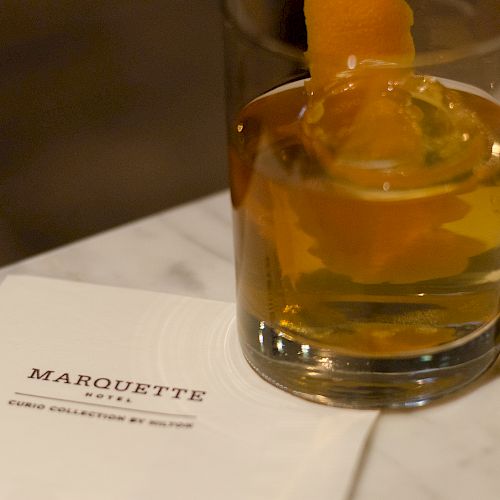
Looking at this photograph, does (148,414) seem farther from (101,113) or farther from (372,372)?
(101,113)

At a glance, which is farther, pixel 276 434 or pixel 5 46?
pixel 5 46

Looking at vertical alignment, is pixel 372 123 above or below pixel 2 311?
above

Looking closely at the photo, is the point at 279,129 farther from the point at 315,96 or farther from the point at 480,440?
the point at 480,440

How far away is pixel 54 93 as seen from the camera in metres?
0.59

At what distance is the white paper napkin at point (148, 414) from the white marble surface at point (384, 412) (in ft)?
0.05

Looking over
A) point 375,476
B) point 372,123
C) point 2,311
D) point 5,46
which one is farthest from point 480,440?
point 5,46

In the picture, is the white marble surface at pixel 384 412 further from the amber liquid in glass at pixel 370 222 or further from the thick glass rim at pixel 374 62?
the thick glass rim at pixel 374 62

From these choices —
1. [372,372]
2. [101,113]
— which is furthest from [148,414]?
[101,113]

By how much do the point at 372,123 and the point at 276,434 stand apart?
0.49 ft

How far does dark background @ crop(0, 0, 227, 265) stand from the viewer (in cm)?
58

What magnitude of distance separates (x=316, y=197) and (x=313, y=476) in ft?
0.40

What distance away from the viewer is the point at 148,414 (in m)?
0.42

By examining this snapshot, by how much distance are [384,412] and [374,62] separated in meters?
0.17

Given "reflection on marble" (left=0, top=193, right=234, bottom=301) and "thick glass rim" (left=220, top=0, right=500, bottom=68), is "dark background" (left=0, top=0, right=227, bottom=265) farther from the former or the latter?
"thick glass rim" (left=220, top=0, right=500, bottom=68)
